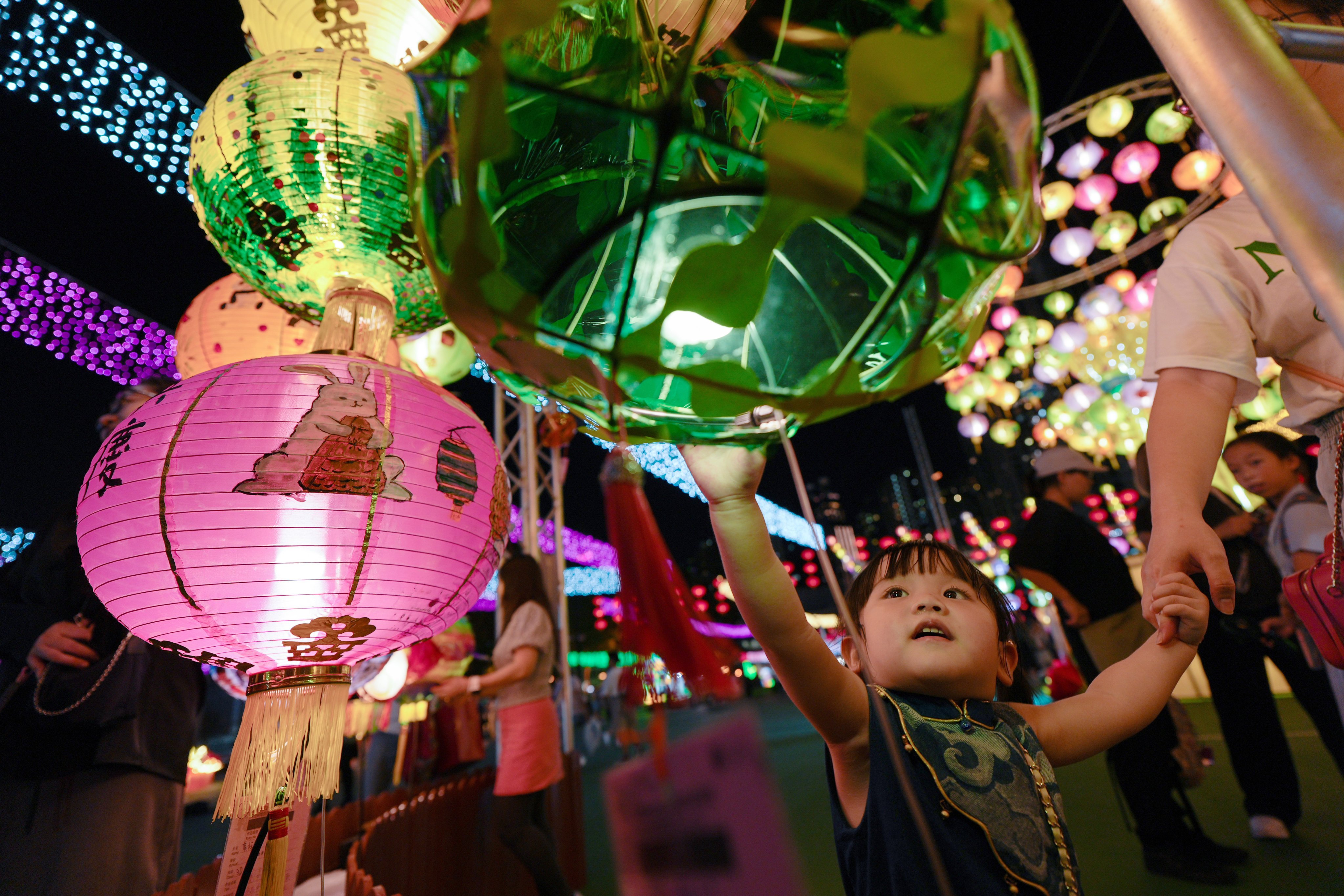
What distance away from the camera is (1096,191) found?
5.10m

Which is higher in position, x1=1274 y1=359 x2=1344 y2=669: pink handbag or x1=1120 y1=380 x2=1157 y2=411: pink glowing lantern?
x1=1120 y1=380 x2=1157 y2=411: pink glowing lantern

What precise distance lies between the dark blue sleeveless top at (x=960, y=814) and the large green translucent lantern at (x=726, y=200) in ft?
1.99

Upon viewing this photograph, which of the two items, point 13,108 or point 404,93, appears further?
point 13,108

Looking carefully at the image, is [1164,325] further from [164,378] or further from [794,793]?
[794,793]

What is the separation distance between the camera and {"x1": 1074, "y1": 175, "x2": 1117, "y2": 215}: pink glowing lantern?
16.7ft

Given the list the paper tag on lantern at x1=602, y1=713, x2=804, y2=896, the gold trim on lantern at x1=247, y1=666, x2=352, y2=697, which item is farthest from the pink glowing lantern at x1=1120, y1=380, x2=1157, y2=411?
the gold trim on lantern at x1=247, y1=666, x2=352, y2=697

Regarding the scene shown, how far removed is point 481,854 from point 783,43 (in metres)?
3.14

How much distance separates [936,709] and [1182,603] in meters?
0.36

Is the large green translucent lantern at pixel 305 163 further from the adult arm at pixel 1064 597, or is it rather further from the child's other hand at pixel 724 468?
the adult arm at pixel 1064 597

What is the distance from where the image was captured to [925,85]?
40 cm

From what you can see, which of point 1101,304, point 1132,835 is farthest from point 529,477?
point 1101,304

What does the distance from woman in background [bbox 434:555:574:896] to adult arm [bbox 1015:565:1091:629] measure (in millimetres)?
1936

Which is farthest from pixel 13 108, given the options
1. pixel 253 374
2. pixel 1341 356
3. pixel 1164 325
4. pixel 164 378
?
pixel 1341 356

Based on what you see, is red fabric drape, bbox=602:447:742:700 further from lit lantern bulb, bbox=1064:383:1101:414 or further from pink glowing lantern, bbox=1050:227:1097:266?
lit lantern bulb, bbox=1064:383:1101:414
